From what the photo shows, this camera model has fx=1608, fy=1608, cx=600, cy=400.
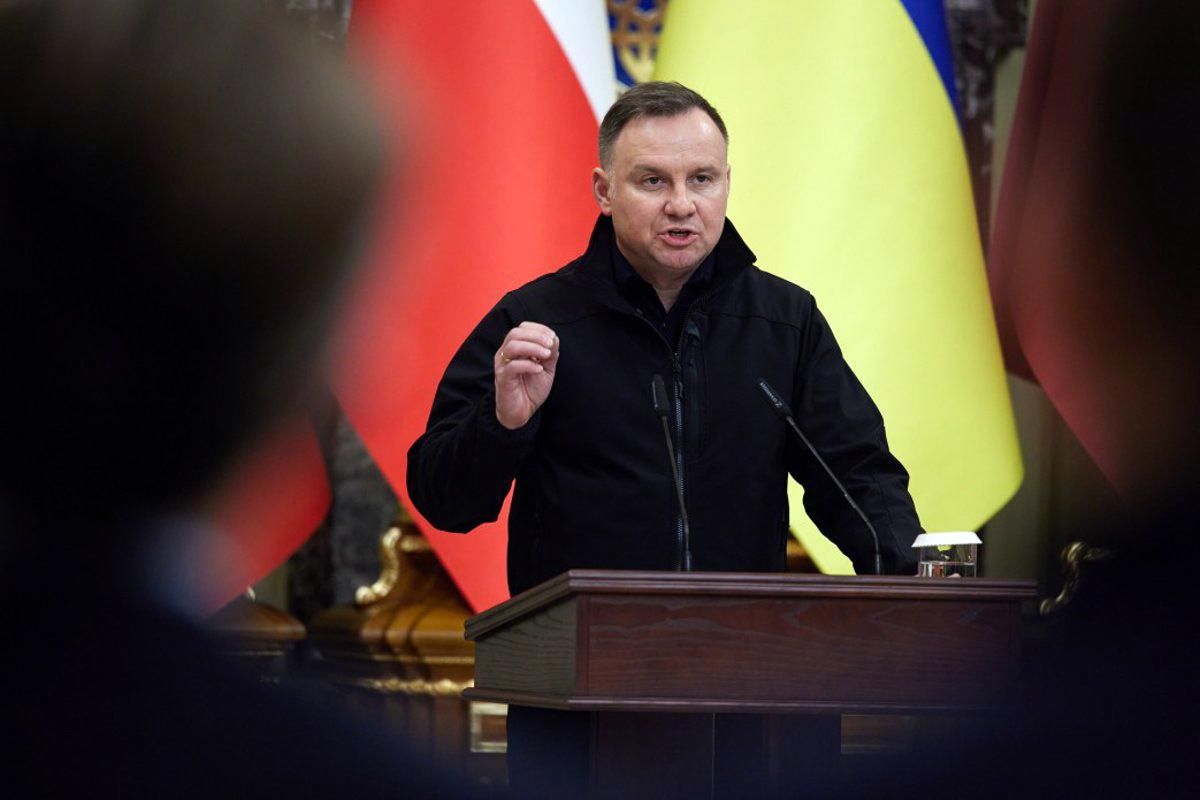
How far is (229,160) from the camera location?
3945 mm

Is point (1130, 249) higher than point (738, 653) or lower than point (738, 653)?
higher

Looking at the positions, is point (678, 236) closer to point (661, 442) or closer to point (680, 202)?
point (680, 202)

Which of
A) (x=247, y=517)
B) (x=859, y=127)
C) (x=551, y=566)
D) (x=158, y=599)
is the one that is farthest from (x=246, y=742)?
(x=859, y=127)

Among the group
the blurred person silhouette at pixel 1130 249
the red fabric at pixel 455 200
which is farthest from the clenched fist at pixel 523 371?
the blurred person silhouette at pixel 1130 249

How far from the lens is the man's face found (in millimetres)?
2094

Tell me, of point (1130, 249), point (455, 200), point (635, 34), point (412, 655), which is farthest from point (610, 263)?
point (635, 34)

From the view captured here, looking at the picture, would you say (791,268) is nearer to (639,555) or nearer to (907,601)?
(639,555)

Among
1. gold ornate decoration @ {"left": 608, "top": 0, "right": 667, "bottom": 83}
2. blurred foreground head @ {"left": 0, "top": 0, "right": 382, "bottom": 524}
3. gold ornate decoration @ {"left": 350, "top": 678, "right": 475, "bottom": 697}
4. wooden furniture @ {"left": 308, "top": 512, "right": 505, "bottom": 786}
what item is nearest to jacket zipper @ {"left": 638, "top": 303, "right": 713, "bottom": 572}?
blurred foreground head @ {"left": 0, "top": 0, "right": 382, "bottom": 524}

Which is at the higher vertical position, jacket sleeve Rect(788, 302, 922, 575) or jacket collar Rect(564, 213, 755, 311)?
jacket collar Rect(564, 213, 755, 311)

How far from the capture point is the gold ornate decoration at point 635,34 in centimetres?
455

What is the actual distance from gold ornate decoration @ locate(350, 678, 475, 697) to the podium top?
2634mm

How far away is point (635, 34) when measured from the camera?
458 centimetres

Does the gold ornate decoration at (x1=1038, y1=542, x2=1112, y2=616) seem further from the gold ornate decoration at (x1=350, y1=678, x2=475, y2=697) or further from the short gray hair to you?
the short gray hair

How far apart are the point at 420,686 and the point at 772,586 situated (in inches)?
111
